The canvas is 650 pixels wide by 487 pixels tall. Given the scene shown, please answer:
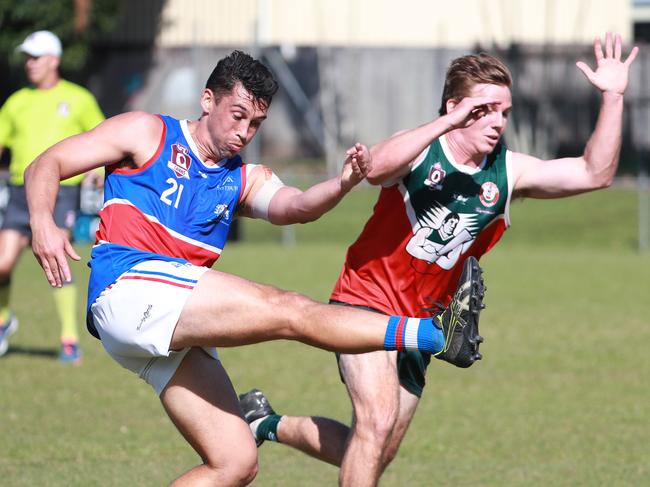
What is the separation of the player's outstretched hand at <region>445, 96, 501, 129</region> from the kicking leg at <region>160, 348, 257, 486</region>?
1.43 m

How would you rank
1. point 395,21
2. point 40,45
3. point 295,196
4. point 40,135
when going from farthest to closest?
point 395,21 → point 40,135 → point 40,45 → point 295,196

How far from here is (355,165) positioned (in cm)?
Result: 495

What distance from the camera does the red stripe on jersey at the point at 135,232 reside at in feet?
16.0

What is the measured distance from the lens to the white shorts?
4.58 meters

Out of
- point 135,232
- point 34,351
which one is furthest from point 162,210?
point 34,351

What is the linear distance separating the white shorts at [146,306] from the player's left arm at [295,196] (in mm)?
637

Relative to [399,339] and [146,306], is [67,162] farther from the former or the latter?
[399,339]

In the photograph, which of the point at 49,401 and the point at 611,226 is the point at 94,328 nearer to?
the point at 49,401

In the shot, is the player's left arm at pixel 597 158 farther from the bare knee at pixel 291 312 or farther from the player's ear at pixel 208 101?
the bare knee at pixel 291 312

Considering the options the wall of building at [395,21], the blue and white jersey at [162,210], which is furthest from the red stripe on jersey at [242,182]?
the wall of building at [395,21]

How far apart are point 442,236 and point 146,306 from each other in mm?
1626

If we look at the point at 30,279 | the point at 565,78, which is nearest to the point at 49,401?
the point at 30,279

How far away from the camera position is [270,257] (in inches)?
718

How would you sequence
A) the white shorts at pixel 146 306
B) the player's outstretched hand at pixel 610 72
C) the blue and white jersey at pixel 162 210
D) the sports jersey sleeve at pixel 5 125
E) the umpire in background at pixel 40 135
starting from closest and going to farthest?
the white shorts at pixel 146 306, the blue and white jersey at pixel 162 210, the player's outstretched hand at pixel 610 72, the umpire in background at pixel 40 135, the sports jersey sleeve at pixel 5 125
